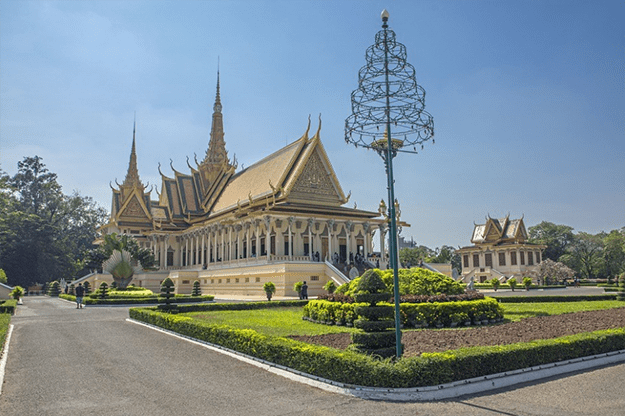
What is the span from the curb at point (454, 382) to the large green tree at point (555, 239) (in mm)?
71916

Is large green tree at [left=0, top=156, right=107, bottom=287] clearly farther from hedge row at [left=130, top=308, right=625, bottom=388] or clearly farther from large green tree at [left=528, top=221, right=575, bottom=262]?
large green tree at [left=528, top=221, right=575, bottom=262]

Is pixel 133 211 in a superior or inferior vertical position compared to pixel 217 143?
inferior

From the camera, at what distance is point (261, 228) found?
39.9 metres

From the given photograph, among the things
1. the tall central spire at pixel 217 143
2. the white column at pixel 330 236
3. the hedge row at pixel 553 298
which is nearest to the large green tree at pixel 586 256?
the white column at pixel 330 236

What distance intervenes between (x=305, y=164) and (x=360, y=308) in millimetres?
32558

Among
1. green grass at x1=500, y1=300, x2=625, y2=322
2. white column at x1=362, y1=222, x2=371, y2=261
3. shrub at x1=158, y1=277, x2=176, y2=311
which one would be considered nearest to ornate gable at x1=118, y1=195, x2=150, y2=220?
white column at x1=362, y1=222, x2=371, y2=261

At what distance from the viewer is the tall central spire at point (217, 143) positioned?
5734 centimetres

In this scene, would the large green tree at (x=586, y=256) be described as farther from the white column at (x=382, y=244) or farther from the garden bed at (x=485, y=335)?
the garden bed at (x=485, y=335)

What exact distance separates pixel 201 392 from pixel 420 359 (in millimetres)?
3261

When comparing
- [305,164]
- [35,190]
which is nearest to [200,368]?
[305,164]

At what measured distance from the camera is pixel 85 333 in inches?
554

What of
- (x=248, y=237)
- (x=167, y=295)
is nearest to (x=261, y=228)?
(x=248, y=237)

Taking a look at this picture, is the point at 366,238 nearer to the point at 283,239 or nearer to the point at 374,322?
the point at 283,239

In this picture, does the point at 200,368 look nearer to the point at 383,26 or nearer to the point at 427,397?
the point at 427,397
